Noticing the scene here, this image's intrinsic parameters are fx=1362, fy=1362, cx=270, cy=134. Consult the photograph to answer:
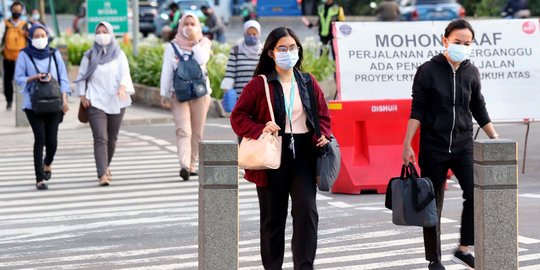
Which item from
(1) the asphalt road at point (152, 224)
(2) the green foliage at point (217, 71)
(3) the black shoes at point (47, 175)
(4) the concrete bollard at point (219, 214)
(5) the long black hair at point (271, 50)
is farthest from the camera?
(2) the green foliage at point (217, 71)

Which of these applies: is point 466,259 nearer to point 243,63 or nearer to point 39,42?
point 243,63

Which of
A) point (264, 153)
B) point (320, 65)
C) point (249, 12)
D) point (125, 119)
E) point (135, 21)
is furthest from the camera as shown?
point (249, 12)

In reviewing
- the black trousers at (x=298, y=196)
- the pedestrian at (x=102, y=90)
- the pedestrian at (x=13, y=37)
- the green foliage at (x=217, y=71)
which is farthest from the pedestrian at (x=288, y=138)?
the pedestrian at (x=13, y=37)

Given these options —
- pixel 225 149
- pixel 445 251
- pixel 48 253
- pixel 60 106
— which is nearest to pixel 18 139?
pixel 60 106

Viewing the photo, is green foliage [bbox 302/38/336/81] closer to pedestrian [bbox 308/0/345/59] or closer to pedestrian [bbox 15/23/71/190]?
pedestrian [bbox 308/0/345/59]

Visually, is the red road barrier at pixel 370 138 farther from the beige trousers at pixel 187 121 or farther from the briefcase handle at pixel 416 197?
the briefcase handle at pixel 416 197

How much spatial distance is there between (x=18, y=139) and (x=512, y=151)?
13014mm

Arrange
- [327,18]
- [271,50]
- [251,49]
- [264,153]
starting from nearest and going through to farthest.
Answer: [264,153] → [271,50] → [251,49] → [327,18]

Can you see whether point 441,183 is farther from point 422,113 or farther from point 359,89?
point 359,89

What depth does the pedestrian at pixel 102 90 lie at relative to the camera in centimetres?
1445

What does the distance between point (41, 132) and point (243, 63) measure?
7.51ft

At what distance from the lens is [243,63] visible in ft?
48.5

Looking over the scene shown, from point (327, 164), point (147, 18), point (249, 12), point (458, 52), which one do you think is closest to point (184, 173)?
point (458, 52)

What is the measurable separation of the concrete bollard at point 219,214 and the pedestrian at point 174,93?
6958 mm
